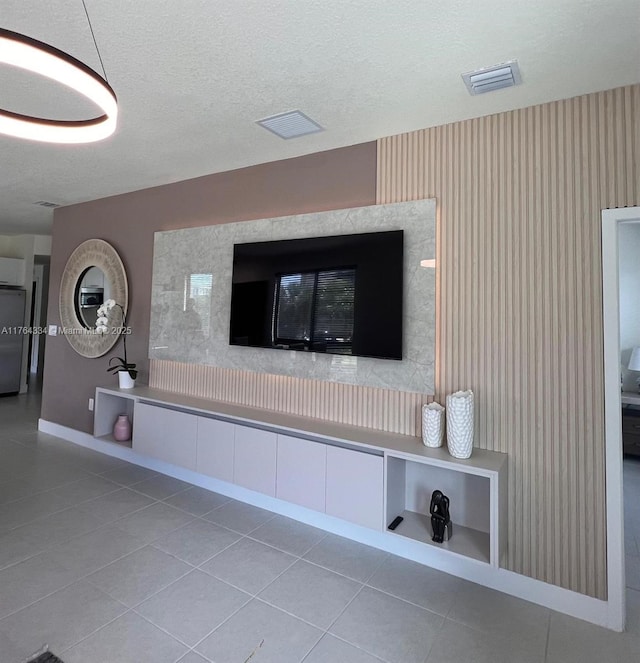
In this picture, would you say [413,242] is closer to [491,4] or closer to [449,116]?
[449,116]

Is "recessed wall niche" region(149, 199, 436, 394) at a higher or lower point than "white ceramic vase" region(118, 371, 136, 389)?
higher

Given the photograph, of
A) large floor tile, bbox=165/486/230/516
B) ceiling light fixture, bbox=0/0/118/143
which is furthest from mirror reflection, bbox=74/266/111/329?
ceiling light fixture, bbox=0/0/118/143

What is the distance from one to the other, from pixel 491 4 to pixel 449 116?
2.80ft

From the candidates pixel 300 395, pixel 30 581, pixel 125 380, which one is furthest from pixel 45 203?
pixel 30 581

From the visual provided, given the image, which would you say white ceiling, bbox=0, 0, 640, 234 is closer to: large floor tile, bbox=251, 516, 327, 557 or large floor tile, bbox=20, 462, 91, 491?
large floor tile, bbox=251, 516, 327, 557

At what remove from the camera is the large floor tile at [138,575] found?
213 cm

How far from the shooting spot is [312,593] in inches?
85.9

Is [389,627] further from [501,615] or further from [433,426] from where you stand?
[433,426]

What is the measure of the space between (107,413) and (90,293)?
4.70ft

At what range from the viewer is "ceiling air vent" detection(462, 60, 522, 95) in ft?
6.31

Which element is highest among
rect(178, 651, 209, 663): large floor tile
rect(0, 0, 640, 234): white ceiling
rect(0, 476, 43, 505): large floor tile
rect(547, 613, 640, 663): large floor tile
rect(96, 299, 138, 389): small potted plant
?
rect(0, 0, 640, 234): white ceiling

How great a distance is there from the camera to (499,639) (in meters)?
1.89

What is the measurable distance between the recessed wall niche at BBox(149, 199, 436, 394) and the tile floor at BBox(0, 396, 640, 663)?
3.59ft

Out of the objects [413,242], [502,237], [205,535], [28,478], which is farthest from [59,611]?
[502,237]
